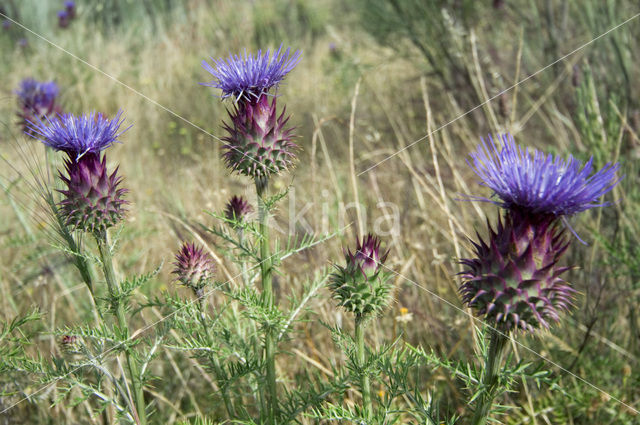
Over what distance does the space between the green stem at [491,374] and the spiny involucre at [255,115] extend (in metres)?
1.08

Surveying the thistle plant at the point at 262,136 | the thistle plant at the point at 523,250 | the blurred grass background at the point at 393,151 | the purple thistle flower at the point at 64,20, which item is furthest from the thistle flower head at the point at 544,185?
the purple thistle flower at the point at 64,20

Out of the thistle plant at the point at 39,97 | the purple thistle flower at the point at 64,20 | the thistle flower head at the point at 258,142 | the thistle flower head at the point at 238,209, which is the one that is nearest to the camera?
the thistle flower head at the point at 258,142

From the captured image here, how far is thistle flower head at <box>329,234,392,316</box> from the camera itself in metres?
1.87

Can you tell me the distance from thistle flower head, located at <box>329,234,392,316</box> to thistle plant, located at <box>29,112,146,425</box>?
2.65 ft

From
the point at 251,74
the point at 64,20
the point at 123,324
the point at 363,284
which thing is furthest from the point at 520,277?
the point at 64,20

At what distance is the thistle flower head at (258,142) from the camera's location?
2047 millimetres

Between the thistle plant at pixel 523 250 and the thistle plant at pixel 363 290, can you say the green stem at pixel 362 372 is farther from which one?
the thistle plant at pixel 523 250

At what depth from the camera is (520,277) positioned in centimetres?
153

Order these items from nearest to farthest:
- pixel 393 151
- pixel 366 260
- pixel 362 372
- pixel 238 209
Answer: pixel 362 372, pixel 366 260, pixel 238 209, pixel 393 151

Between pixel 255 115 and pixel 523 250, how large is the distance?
1.20 m

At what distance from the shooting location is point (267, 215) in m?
1.96

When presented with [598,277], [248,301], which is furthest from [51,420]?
[598,277]

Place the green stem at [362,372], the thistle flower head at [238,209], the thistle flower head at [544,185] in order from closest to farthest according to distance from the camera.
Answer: the thistle flower head at [544,185] → the green stem at [362,372] → the thistle flower head at [238,209]

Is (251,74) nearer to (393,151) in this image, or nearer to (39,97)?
(393,151)
